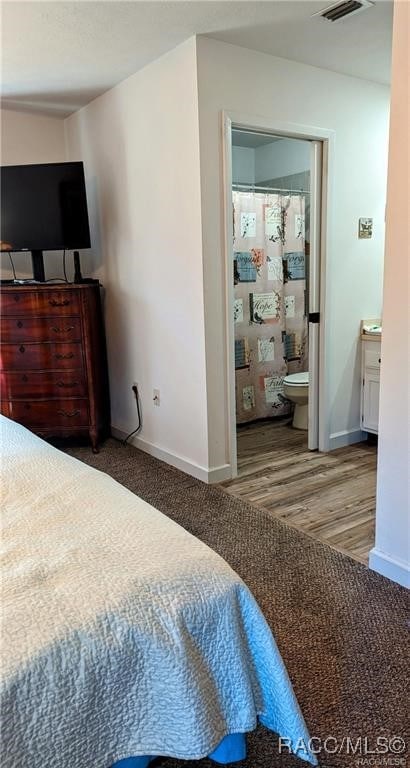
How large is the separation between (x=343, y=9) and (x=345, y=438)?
8.42ft

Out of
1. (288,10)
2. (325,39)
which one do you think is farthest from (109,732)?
(325,39)

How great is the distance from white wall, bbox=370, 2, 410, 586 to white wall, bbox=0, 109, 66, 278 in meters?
3.04

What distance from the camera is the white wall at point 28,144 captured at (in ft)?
12.9

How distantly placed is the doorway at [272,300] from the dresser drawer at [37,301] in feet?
4.08

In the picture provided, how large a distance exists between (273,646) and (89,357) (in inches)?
110

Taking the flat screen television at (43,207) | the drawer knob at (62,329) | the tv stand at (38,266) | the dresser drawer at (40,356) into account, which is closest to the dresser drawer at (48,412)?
the dresser drawer at (40,356)

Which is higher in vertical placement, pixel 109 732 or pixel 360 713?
pixel 109 732

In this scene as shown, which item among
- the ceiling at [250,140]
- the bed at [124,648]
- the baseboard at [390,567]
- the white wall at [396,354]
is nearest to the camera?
the bed at [124,648]

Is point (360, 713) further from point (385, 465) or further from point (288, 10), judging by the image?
point (288, 10)

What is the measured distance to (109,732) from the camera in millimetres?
921

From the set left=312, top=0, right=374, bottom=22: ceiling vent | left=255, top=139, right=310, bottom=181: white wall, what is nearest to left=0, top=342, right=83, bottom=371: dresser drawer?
left=312, top=0, right=374, bottom=22: ceiling vent

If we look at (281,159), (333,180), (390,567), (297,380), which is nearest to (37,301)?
(297,380)

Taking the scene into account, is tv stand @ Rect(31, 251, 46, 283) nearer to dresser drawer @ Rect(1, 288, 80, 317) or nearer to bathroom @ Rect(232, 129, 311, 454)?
dresser drawer @ Rect(1, 288, 80, 317)

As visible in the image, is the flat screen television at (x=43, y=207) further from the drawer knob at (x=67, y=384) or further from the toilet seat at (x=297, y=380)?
the toilet seat at (x=297, y=380)
